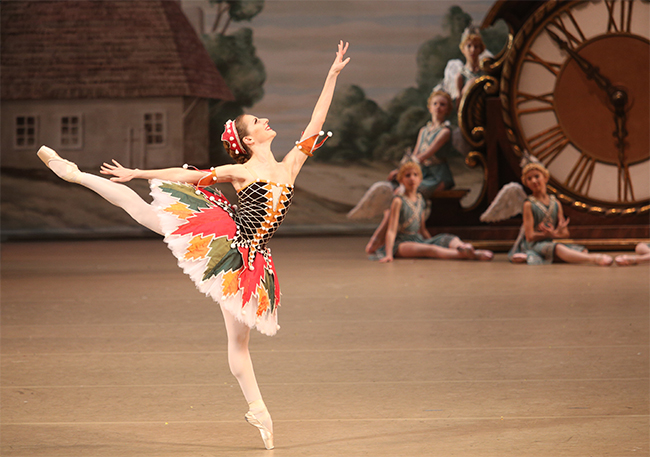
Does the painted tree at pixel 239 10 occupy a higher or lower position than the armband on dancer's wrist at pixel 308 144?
lower

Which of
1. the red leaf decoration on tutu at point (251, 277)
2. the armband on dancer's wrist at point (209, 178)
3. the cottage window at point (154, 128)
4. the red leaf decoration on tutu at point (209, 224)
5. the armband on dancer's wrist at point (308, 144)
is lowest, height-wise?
the cottage window at point (154, 128)

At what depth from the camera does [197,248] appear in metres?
2.59

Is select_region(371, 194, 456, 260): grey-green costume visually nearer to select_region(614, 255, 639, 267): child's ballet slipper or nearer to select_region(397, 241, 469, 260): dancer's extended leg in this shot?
select_region(397, 241, 469, 260): dancer's extended leg

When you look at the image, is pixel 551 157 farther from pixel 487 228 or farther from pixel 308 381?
pixel 308 381

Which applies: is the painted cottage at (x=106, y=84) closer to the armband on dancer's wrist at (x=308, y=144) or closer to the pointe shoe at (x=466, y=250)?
the pointe shoe at (x=466, y=250)

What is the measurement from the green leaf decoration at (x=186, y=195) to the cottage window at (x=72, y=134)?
12375mm

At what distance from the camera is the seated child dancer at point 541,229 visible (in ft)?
24.3

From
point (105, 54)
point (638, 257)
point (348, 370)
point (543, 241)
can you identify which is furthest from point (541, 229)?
point (105, 54)

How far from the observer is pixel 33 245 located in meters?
10.9

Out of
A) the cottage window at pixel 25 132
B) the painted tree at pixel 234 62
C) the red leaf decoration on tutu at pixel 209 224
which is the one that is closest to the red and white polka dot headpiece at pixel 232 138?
the red leaf decoration on tutu at pixel 209 224

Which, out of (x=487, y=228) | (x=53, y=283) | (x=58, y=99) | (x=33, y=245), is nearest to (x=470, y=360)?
(x=53, y=283)

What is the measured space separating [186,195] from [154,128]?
12.0 m

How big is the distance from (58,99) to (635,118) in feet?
33.4

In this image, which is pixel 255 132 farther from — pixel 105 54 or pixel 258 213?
pixel 105 54
